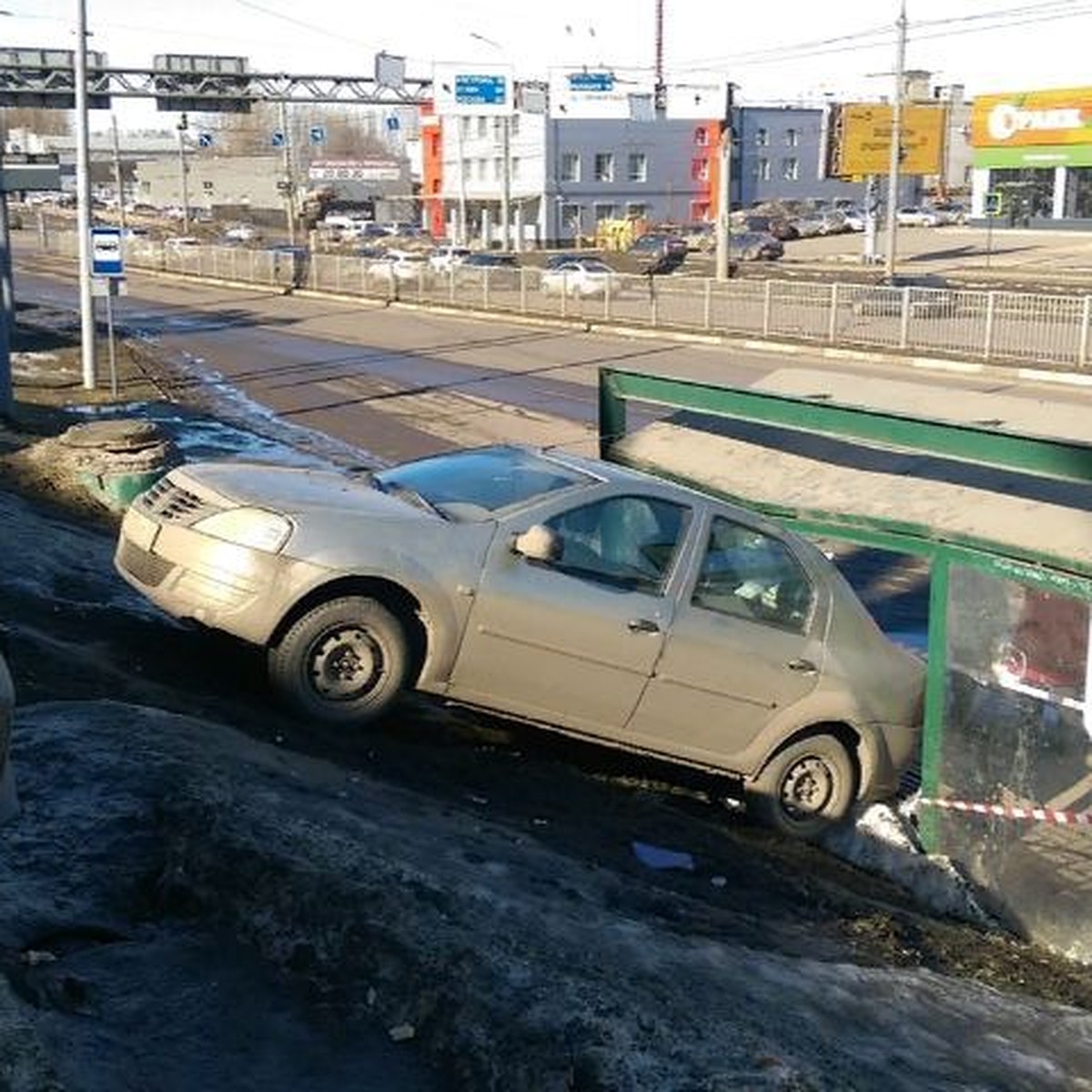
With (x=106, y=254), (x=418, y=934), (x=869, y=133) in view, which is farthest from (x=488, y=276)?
(x=418, y=934)

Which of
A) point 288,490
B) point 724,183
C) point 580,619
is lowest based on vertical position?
point 580,619

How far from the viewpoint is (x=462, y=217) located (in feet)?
291

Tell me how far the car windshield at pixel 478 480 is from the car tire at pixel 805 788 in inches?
68.9

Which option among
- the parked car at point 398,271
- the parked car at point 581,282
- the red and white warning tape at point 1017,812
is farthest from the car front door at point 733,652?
the parked car at point 398,271

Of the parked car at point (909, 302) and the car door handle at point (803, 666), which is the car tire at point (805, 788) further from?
the parked car at point (909, 302)

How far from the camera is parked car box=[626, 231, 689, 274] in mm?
62812

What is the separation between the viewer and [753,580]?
7191 mm

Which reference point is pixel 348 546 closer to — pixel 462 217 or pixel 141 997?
pixel 141 997

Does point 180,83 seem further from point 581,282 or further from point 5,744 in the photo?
point 5,744

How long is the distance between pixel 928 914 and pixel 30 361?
27124 mm

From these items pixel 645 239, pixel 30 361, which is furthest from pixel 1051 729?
pixel 645 239

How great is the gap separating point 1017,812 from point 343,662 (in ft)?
10.2

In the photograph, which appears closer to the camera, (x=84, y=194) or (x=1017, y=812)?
(x=1017, y=812)

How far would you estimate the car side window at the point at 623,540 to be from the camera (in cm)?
682
